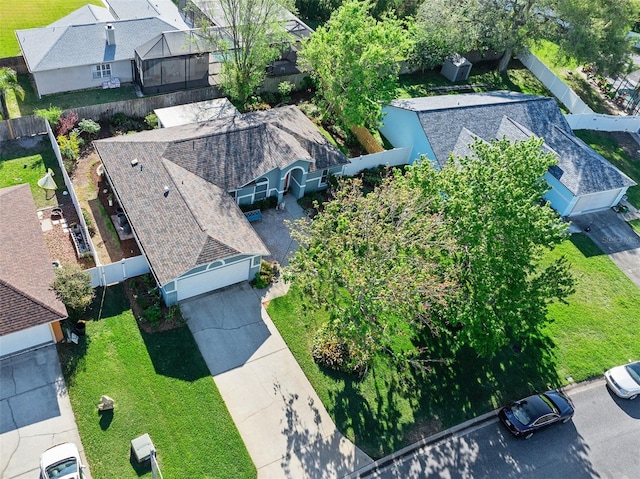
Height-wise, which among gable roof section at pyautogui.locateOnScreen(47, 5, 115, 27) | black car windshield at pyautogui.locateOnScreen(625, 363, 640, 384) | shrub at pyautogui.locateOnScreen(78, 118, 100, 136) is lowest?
black car windshield at pyautogui.locateOnScreen(625, 363, 640, 384)

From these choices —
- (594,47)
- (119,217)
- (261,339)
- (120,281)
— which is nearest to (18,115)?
(119,217)

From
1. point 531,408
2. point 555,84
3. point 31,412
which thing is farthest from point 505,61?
point 31,412

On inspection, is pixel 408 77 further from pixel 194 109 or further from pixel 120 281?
pixel 120 281

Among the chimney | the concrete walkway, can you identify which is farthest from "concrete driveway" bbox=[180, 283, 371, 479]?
the chimney

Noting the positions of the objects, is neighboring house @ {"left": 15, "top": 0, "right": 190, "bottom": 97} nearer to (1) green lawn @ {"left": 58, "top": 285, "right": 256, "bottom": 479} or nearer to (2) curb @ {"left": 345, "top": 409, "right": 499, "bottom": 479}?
(1) green lawn @ {"left": 58, "top": 285, "right": 256, "bottom": 479}

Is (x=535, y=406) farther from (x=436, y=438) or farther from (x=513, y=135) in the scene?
(x=513, y=135)

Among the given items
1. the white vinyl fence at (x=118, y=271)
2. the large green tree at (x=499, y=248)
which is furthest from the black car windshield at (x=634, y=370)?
the white vinyl fence at (x=118, y=271)

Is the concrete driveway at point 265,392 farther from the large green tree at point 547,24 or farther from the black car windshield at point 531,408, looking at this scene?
→ the large green tree at point 547,24
